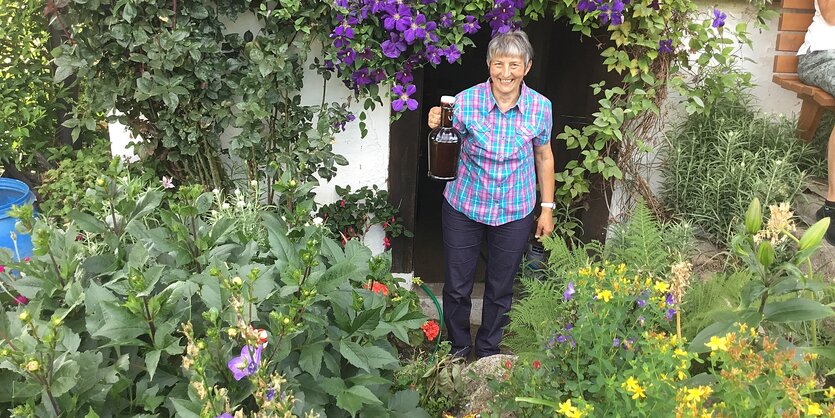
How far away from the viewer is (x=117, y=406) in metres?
1.31

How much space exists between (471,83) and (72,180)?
137 inches

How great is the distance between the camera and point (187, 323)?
1204 mm

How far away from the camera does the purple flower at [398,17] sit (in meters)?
2.82

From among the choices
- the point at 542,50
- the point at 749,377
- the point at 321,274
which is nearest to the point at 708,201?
the point at 542,50

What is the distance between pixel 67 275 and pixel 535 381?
117cm

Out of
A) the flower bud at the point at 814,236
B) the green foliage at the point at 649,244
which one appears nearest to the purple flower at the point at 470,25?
the green foliage at the point at 649,244

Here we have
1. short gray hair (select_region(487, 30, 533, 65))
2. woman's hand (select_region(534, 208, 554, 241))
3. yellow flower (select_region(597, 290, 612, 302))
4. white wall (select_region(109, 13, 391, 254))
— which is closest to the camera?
yellow flower (select_region(597, 290, 612, 302))

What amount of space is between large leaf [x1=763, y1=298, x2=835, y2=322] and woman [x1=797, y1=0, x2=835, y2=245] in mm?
1923

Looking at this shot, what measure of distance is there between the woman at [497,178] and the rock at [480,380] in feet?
2.30

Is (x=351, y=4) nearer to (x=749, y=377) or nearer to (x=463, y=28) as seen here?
(x=463, y=28)

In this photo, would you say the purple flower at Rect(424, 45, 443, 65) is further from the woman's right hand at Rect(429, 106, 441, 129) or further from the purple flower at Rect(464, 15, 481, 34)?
→ the woman's right hand at Rect(429, 106, 441, 129)

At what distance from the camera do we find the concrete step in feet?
12.2

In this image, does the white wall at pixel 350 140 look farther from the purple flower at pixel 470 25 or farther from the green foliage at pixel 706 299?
the green foliage at pixel 706 299

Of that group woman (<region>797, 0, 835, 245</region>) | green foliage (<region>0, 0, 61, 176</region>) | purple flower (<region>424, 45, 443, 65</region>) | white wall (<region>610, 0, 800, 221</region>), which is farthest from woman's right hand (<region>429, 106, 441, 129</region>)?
green foliage (<region>0, 0, 61, 176</region>)
